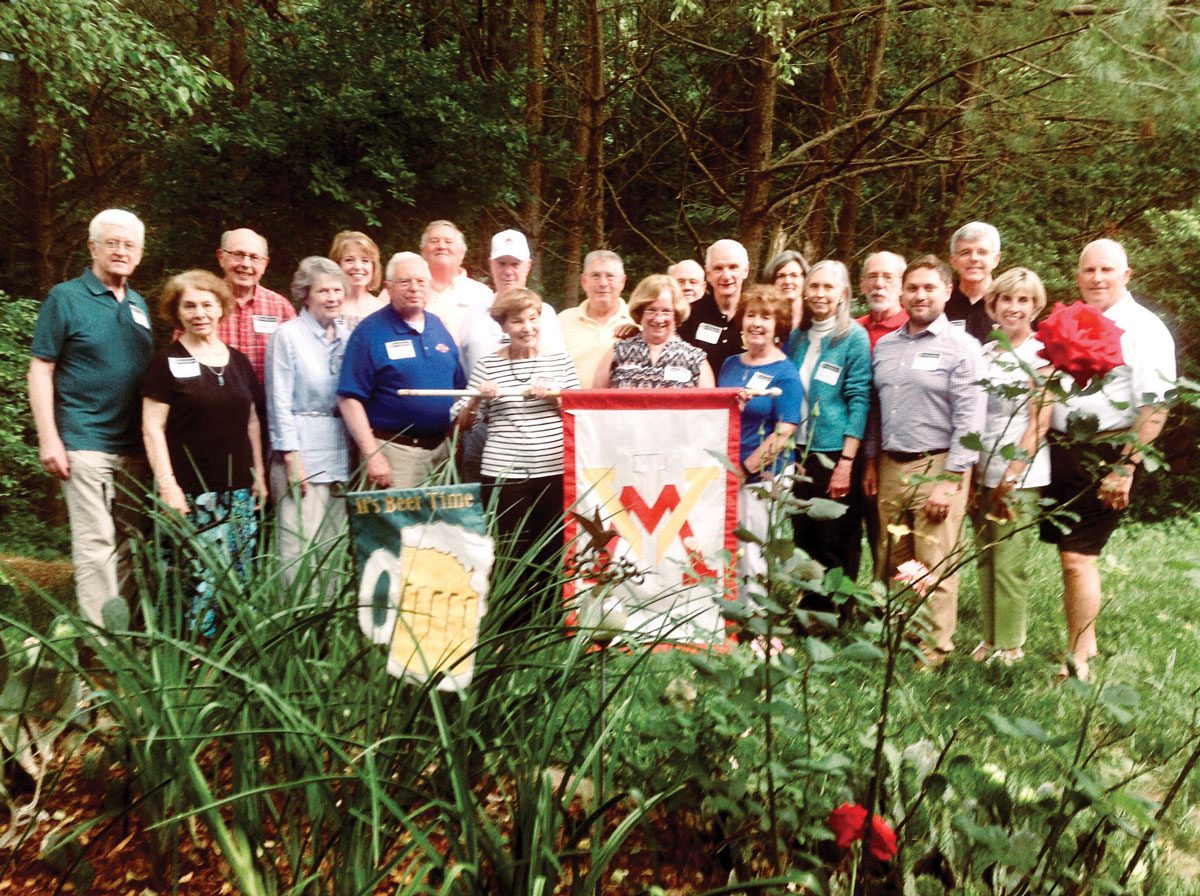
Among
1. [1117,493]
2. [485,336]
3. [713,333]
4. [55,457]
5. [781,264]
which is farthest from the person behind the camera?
[713,333]

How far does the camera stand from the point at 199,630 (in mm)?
2215

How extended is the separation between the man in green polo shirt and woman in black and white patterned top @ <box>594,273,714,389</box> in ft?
6.14

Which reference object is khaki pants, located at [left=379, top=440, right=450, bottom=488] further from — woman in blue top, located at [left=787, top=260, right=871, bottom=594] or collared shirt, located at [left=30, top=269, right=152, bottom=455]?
woman in blue top, located at [left=787, top=260, right=871, bottom=594]

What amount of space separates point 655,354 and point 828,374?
2.35 feet

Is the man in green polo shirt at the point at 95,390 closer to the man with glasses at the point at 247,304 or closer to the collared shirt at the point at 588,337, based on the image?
the man with glasses at the point at 247,304

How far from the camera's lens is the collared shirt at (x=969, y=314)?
4.54m

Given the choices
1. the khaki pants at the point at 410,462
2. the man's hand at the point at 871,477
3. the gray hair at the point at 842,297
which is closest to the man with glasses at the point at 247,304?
the khaki pants at the point at 410,462

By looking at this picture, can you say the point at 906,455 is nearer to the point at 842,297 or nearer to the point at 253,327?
the point at 842,297

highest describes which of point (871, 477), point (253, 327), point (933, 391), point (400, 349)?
point (253, 327)

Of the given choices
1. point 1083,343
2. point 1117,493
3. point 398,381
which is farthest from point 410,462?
point 1083,343

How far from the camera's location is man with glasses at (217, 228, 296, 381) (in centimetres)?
429

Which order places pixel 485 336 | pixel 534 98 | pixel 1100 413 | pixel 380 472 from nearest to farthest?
pixel 1100 413, pixel 380 472, pixel 485 336, pixel 534 98

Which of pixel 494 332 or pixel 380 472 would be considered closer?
pixel 380 472

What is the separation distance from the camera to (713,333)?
15.7ft
